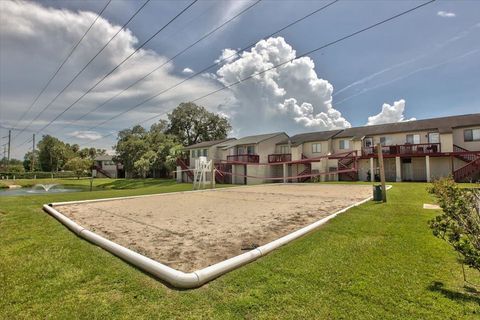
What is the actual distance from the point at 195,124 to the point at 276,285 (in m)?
50.4

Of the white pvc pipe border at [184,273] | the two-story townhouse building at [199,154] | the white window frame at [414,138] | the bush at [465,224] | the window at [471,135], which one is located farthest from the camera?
the two-story townhouse building at [199,154]

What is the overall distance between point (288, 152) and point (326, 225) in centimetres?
2699

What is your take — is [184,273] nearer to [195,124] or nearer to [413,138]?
[413,138]

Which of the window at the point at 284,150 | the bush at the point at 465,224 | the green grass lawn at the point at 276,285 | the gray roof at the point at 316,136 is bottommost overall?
the green grass lawn at the point at 276,285

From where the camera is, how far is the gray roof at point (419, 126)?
78.5ft

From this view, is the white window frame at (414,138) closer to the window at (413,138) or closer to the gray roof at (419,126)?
the window at (413,138)

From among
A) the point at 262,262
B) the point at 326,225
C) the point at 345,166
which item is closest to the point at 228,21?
the point at 326,225

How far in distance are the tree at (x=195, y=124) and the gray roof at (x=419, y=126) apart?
26.9 m

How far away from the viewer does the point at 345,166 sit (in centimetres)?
2853

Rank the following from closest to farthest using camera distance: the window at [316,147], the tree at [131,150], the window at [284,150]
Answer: the window at [316,147], the window at [284,150], the tree at [131,150]

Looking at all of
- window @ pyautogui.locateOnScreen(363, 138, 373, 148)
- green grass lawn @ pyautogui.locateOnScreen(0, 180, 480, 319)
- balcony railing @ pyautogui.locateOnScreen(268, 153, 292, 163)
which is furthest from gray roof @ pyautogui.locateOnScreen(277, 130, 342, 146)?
green grass lawn @ pyautogui.locateOnScreen(0, 180, 480, 319)

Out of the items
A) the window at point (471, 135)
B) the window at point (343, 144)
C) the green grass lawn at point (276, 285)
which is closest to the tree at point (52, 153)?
the window at point (343, 144)

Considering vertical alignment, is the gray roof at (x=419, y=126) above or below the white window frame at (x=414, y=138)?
above

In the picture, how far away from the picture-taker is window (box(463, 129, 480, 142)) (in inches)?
910
